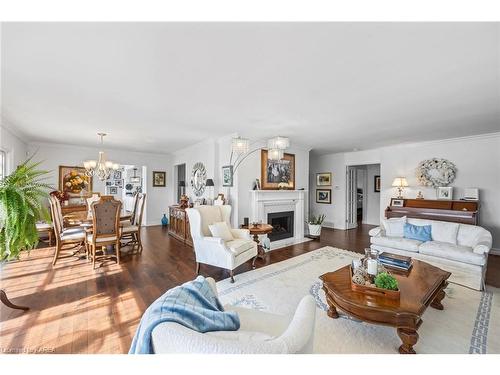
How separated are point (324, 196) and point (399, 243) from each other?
381 centimetres

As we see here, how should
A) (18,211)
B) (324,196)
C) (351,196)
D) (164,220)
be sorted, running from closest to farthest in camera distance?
(18,211) < (164,220) < (351,196) < (324,196)

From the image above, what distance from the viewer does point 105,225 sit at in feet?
11.8

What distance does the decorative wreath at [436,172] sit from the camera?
486 centimetres

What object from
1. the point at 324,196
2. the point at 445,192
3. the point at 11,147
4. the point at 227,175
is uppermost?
the point at 11,147

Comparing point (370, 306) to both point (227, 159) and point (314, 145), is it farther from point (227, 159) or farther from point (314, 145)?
point (314, 145)

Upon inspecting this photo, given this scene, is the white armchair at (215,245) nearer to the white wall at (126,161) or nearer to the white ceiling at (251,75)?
the white ceiling at (251,75)

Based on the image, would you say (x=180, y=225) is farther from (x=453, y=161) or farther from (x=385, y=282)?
(x=453, y=161)

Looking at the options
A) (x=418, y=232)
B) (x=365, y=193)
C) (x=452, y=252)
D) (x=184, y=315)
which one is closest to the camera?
(x=184, y=315)

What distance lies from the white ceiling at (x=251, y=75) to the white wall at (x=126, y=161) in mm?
1915

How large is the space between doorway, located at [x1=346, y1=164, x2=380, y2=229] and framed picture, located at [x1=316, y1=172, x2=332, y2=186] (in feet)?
2.08

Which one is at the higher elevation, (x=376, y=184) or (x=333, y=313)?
(x=376, y=184)

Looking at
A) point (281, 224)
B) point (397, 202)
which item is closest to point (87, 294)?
point (281, 224)

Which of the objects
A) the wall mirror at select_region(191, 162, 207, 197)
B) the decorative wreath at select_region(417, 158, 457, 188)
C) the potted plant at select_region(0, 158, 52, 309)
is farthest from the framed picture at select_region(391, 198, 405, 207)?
the potted plant at select_region(0, 158, 52, 309)

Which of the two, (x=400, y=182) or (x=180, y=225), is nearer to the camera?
(x=180, y=225)
